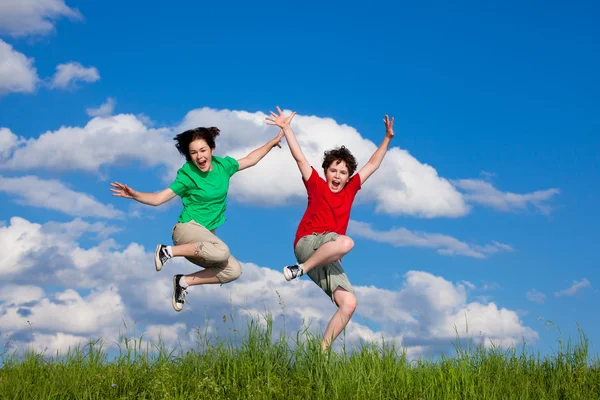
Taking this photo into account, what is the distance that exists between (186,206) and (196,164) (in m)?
0.64

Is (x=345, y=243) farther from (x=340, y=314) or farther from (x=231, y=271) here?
(x=231, y=271)

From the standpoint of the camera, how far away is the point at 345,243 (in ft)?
28.2

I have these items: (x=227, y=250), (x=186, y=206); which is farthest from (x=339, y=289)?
(x=186, y=206)

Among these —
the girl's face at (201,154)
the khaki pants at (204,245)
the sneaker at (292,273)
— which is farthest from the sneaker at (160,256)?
the sneaker at (292,273)

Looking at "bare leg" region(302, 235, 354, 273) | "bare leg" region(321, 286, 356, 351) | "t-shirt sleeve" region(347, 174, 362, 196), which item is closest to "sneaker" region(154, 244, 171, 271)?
"bare leg" region(302, 235, 354, 273)

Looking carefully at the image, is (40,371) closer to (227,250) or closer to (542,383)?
(227,250)

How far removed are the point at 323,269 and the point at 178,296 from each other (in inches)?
88.8

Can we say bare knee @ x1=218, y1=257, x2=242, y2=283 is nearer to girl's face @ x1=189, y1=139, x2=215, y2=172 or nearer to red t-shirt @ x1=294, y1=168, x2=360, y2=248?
red t-shirt @ x1=294, y1=168, x2=360, y2=248

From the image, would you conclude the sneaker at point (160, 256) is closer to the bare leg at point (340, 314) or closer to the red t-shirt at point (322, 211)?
the red t-shirt at point (322, 211)

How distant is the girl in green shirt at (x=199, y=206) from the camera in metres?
9.54

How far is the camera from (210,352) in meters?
8.16

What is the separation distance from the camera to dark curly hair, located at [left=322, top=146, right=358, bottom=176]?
960cm

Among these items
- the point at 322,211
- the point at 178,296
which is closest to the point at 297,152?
the point at 322,211

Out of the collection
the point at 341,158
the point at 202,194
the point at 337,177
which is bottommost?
the point at 202,194
